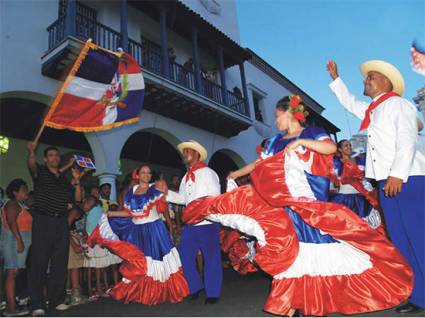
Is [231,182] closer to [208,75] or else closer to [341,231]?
[341,231]

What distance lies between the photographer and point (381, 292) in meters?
2.40

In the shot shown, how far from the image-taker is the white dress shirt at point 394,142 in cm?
247

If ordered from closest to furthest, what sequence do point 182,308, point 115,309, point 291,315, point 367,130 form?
point 291,315 → point 367,130 → point 182,308 → point 115,309

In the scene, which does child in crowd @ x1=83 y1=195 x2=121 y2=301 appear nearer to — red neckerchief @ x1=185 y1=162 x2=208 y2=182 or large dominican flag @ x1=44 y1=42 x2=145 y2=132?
large dominican flag @ x1=44 y1=42 x2=145 y2=132

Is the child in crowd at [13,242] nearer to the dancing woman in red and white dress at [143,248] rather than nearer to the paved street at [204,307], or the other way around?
the paved street at [204,307]

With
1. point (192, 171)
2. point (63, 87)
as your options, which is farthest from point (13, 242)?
point (192, 171)

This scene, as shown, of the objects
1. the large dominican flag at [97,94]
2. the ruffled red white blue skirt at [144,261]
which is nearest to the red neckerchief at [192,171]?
the ruffled red white blue skirt at [144,261]

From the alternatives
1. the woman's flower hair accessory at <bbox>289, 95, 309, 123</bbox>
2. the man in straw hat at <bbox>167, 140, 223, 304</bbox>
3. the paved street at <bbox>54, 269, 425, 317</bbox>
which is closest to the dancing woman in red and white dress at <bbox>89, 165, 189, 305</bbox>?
the paved street at <bbox>54, 269, 425, 317</bbox>

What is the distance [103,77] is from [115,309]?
2951mm

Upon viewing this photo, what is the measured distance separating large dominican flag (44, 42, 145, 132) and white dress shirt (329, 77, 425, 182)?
128 inches

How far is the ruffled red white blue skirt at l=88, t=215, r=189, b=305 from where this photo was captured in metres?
3.97

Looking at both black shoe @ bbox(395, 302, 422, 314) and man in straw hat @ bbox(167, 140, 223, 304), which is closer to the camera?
black shoe @ bbox(395, 302, 422, 314)

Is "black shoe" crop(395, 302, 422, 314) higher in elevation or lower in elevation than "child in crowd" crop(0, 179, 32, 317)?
lower

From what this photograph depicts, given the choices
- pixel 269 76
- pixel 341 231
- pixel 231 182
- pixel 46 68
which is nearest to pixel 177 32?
pixel 46 68
